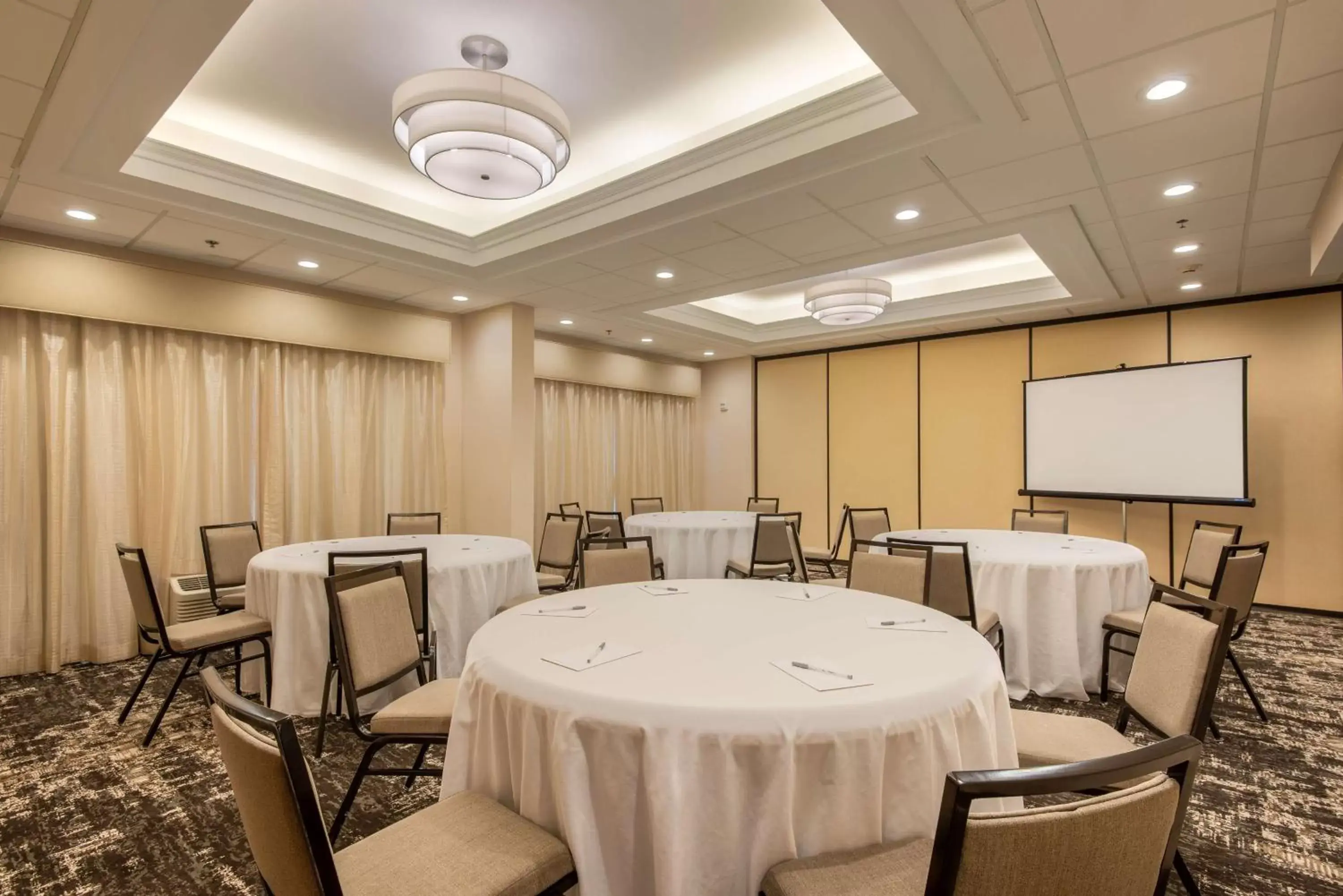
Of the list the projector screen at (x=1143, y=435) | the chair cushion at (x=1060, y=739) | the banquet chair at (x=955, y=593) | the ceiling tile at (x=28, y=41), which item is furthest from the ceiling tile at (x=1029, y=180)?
the ceiling tile at (x=28, y=41)

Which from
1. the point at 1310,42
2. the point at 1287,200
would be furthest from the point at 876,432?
the point at 1310,42

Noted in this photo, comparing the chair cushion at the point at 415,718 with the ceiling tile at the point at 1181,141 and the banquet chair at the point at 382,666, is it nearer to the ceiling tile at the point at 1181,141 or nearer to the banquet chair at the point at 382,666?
the banquet chair at the point at 382,666

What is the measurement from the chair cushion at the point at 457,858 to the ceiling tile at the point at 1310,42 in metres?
3.50

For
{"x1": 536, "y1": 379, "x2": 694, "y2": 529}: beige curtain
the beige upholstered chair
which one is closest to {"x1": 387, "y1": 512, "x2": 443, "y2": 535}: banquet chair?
the beige upholstered chair

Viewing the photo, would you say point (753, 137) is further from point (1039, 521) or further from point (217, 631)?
point (1039, 521)

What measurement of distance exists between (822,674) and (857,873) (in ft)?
1.51

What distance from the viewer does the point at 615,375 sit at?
880 centimetres

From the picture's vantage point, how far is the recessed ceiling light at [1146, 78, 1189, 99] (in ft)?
8.81

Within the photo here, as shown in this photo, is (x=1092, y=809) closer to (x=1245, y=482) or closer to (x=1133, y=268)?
(x=1133, y=268)

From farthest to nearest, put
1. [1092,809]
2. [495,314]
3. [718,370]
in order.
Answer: [718,370]
[495,314]
[1092,809]

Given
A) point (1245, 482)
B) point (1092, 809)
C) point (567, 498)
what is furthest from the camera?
point (567, 498)

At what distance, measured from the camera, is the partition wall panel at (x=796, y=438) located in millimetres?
9141

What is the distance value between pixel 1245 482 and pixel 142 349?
918 centimetres

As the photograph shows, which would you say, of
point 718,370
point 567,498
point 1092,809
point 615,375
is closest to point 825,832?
point 1092,809
